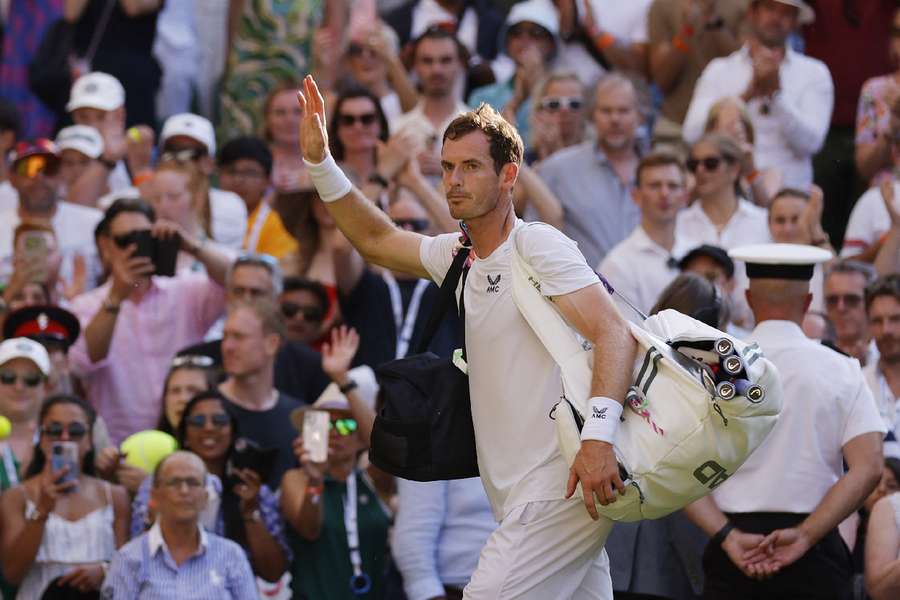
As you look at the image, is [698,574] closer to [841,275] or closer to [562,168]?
[841,275]

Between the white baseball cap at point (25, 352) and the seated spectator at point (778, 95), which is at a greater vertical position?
the seated spectator at point (778, 95)

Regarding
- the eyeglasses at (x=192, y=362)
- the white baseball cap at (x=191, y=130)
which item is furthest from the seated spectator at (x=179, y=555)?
the white baseball cap at (x=191, y=130)

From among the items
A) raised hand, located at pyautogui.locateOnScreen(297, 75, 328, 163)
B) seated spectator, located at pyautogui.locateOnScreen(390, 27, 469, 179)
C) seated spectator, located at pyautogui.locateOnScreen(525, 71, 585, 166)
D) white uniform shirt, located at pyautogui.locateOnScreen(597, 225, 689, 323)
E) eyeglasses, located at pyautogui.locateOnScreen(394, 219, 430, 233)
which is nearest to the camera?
raised hand, located at pyautogui.locateOnScreen(297, 75, 328, 163)

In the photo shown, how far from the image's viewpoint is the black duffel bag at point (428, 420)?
Result: 21.3 ft

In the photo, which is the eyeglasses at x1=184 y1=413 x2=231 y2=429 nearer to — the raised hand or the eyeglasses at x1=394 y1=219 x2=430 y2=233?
the eyeglasses at x1=394 y1=219 x2=430 y2=233

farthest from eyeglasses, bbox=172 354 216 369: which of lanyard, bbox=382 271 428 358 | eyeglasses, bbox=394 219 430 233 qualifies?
eyeglasses, bbox=394 219 430 233

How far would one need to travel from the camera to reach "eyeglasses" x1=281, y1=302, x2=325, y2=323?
10516 mm

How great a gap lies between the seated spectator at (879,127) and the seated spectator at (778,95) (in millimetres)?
279

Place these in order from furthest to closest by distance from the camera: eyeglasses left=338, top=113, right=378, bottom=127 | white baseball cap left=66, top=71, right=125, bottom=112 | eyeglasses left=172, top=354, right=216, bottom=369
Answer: white baseball cap left=66, top=71, right=125, bottom=112 < eyeglasses left=338, top=113, right=378, bottom=127 < eyeglasses left=172, top=354, right=216, bottom=369

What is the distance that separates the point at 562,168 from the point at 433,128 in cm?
116

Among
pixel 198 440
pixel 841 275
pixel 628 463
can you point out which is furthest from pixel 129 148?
pixel 628 463

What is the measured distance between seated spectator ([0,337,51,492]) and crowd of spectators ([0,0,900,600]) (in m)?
0.02

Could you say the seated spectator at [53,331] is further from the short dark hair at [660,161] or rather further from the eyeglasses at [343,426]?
the short dark hair at [660,161]

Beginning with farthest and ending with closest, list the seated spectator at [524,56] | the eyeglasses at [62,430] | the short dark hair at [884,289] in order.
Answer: the seated spectator at [524,56]
the short dark hair at [884,289]
the eyeglasses at [62,430]
